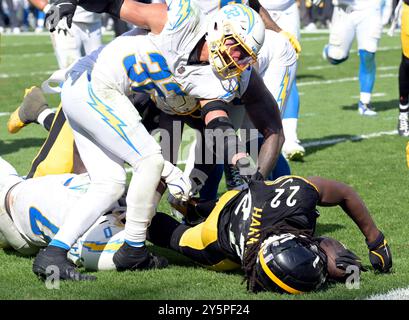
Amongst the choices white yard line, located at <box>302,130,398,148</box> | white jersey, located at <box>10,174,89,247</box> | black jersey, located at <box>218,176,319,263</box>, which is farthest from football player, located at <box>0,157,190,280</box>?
white yard line, located at <box>302,130,398,148</box>

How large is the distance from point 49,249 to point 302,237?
3.72 ft

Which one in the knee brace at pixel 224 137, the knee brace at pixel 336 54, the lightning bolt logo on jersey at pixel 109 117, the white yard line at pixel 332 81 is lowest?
the white yard line at pixel 332 81

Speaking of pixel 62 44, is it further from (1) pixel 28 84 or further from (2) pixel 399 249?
(2) pixel 399 249

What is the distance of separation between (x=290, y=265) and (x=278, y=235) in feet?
0.63

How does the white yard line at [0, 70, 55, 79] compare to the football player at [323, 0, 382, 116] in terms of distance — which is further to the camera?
the white yard line at [0, 70, 55, 79]

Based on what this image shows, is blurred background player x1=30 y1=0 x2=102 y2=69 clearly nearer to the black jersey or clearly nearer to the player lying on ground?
the player lying on ground

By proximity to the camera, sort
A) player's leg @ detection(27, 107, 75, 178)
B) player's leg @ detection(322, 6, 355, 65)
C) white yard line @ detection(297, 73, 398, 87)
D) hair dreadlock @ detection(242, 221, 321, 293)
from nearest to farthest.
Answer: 1. hair dreadlock @ detection(242, 221, 321, 293)
2. player's leg @ detection(27, 107, 75, 178)
3. player's leg @ detection(322, 6, 355, 65)
4. white yard line @ detection(297, 73, 398, 87)

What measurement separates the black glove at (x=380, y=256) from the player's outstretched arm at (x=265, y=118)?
719 mm

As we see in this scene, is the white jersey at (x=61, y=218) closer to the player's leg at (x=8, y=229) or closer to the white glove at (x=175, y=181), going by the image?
the player's leg at (x=8, y=229)

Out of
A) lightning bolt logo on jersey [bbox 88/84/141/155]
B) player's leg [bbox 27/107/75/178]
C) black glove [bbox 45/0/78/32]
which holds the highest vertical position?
black glove [bbox 45/0/78/32]

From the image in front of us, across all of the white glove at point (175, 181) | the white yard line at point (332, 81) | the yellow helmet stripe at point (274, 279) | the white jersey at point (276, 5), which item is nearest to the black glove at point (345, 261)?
the yellow helmet stripe at point (274, 279)

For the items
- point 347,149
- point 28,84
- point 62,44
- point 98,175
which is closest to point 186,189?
point 98,175

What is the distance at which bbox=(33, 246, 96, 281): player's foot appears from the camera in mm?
4098

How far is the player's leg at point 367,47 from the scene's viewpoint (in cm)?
951
